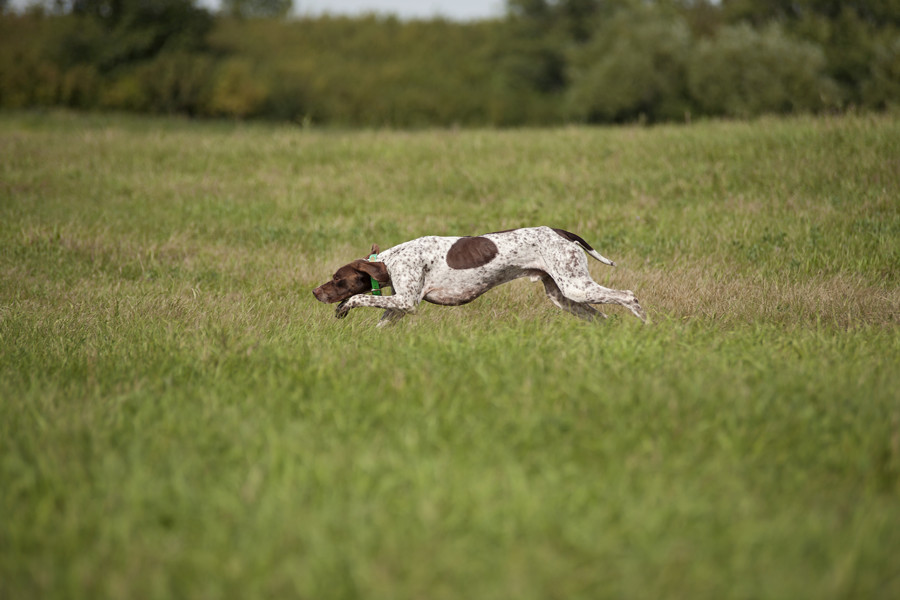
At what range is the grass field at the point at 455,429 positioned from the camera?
2361 mm

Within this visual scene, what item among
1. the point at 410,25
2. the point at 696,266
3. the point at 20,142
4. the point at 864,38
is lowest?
the point at 696,266

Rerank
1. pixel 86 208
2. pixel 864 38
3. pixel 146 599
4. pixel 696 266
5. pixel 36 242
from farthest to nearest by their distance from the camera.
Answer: pixel 864 38, pixel 86 208, pixel 36 242, pixel 696 266, pixel 146 599

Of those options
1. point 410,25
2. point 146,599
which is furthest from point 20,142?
point 410,25

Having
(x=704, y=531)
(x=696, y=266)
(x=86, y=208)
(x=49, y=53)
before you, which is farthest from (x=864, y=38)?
(x=49, y=53)

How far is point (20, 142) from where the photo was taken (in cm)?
1438

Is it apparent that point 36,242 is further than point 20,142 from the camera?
No

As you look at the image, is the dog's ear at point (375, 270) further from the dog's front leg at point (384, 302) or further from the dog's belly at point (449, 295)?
the dog's belly at point (449, 295)

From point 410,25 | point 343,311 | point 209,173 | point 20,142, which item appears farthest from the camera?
point 410,25

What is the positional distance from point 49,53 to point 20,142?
26.5 m

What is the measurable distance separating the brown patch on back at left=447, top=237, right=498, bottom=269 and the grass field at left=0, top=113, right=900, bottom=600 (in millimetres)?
524

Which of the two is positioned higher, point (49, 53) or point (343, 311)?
point (49, 53)

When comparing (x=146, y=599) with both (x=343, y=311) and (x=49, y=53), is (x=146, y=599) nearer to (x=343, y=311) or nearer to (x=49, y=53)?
(x=343, y=311)

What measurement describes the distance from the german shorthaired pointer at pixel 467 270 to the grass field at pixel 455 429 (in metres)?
0.27

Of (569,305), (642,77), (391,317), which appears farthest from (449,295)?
(642,77)
